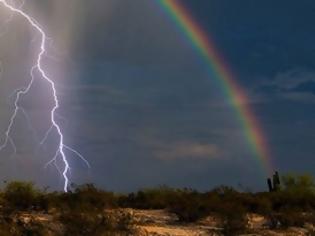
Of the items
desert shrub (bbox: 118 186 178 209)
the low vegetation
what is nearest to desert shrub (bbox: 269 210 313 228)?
the low vegetation

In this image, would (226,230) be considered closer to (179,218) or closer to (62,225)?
(179,218)

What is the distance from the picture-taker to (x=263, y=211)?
34281 mm

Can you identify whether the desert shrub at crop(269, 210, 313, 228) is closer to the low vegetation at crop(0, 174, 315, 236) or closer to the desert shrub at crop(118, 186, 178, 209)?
the low vegetation at crop(0, 174, 315, 236)

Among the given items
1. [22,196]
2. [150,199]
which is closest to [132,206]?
[150,199]

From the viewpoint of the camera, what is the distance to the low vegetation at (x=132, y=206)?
23359mm

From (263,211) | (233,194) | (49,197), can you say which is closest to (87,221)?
(49,197)

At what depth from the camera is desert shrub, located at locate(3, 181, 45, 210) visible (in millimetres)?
32594

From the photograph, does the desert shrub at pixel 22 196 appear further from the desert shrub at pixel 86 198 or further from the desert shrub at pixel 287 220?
the desert shrub at pixel 287 220

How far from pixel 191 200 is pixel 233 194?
7280mm

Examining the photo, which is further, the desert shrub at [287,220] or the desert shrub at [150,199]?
the desert shrub at [150,199]

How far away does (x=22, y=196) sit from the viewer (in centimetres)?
3412

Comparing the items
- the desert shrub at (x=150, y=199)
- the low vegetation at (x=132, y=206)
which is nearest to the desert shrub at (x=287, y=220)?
the low vegetation at (x=132, y=206)

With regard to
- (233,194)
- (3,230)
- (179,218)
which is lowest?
(3,230)

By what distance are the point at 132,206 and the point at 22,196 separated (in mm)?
6087
